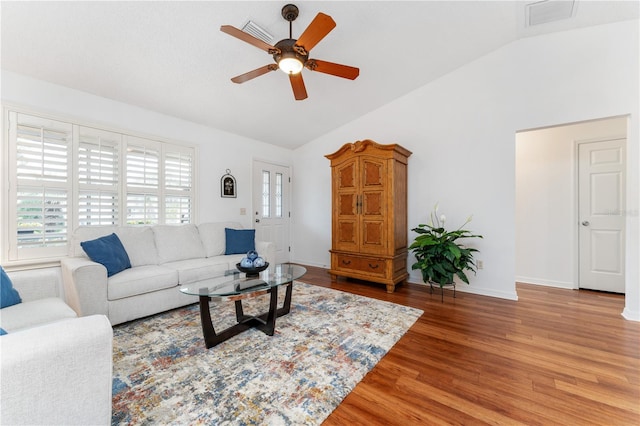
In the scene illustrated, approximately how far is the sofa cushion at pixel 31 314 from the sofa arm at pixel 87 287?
44 centimetres

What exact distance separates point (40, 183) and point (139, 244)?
42.4 inches

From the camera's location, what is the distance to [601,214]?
3412 mm

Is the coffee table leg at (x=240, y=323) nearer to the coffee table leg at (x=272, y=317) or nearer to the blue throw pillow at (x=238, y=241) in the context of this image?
the coffee table leg at (x=272, y=317)

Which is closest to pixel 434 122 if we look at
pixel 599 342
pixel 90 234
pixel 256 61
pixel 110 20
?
pixel 256 61

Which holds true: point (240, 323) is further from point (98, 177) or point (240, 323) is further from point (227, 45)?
point (227, 45)

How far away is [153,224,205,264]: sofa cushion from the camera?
322 cm

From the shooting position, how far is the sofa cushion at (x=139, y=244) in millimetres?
2924

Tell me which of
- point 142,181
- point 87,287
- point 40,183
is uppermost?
point 142,181

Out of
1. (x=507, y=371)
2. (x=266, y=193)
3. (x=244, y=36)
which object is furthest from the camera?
(x=266, y=193)

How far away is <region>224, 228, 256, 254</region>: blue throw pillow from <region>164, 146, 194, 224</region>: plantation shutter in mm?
677

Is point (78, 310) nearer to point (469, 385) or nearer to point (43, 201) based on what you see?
point (43, 201)

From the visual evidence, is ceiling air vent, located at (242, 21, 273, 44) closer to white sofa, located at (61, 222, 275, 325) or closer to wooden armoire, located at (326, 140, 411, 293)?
wooden armoire, located at (326, 140, 411, 293)

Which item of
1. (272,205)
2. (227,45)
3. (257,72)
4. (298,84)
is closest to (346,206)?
(272,205)

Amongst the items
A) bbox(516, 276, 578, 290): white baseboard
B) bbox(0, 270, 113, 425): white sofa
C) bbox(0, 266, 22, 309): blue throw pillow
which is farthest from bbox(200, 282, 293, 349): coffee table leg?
bbox(516, 276, 578, 290): white baseboard
